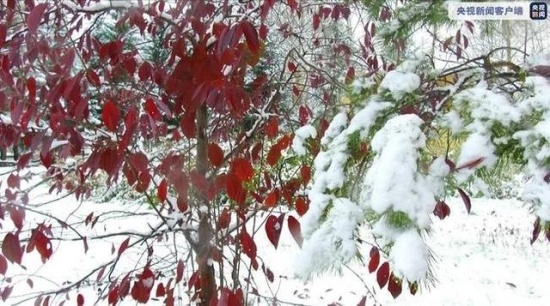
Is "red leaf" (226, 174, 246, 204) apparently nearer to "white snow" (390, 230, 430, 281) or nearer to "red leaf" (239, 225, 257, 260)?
"red leaf" (239, 225, 257, 260)

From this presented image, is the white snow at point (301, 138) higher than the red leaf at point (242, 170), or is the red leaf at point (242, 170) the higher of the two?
the white snow at point (301, 138)

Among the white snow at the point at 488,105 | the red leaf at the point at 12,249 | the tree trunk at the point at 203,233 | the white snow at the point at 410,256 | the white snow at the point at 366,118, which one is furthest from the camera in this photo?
the tree trunk at the point at 203,233

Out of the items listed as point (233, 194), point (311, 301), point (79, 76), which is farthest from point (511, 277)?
point (79, 76)

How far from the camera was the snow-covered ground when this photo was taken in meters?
4.11

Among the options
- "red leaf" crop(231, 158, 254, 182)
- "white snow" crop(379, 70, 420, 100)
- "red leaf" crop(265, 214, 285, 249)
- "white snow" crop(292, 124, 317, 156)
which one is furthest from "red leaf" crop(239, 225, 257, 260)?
"white snow" crop(379, 70, 420, 100)

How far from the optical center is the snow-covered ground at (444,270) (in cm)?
411

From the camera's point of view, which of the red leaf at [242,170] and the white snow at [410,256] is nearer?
the white snow at [410,256]

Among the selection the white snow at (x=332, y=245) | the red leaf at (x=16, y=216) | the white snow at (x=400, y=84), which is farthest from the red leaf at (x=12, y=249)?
the white snow at (x=400, y=84)

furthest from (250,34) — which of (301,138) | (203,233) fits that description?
(203,233)

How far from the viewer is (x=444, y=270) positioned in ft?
15.8

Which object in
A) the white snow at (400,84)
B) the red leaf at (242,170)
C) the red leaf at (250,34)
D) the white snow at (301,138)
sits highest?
the red leaf at (250,34)

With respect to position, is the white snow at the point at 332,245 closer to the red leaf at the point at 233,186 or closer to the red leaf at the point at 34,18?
the red leaf at the point at 233,186

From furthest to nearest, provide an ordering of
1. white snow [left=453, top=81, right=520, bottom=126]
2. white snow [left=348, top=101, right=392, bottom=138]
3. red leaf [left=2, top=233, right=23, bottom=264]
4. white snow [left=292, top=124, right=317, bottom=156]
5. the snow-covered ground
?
the snow-covered ground < white snow [left=292, top=124, right=317, bottom=156] < red leaf [left=2, top=233, right=23, bottom=264] < white snow [left=348, top=101, right=392, bottom=138] < white snow [left=453, top=81, right=520, bottom=126]

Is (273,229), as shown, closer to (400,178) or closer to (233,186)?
(233,186)
